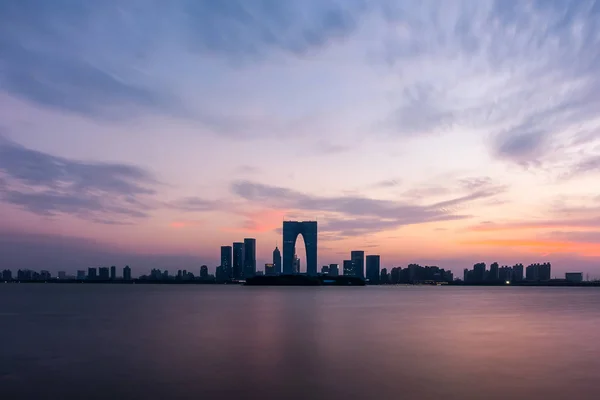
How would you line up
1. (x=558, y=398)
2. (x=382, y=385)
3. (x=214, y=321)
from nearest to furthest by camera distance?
(x=558, y=398)
(x=382, y=385)
(x=214, y=321)

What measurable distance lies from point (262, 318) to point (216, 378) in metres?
48.6

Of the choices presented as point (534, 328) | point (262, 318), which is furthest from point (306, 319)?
point (534, 328)

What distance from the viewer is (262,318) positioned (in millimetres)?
81500

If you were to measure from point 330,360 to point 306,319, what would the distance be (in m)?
41.1

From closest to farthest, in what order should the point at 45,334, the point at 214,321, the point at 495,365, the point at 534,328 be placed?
the point at 495,365 < the point at 45,334 < the point at 534,328 < the point at 214,321

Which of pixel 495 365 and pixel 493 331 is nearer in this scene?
pixel 495 365

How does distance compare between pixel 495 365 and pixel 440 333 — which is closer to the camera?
pixel 495 365

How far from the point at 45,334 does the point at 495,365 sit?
47274 millimetres

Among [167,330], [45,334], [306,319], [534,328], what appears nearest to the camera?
[45,334]

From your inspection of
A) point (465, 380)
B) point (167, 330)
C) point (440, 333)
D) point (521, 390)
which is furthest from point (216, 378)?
point (440, 333)

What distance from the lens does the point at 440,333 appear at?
202 feet

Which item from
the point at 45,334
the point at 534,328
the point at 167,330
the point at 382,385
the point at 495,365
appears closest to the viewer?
the point at 382,385

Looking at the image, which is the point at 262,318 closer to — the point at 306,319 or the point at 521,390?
the point at 306,319

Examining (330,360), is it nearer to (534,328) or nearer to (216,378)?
(216,378)
